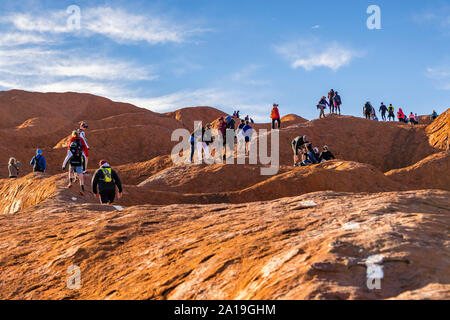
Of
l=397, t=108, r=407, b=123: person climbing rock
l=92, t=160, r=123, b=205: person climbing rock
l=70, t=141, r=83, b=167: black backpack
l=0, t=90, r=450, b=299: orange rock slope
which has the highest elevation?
l=397, t=108, r=407, b=123: person climbing rock

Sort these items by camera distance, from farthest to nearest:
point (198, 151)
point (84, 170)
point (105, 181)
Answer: point (198, 151), point (84, 170), point (105, 181)

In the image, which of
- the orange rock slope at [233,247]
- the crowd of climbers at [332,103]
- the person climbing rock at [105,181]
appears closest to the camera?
the orange rock slope at [233,247]

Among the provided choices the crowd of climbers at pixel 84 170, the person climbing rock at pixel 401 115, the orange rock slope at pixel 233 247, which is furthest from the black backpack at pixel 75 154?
the person climbing rock at pixel 401 115

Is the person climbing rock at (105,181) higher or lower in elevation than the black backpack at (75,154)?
lower

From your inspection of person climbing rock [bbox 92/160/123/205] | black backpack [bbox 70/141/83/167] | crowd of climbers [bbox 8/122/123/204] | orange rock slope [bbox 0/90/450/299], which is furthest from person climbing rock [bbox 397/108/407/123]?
person climbing rock [bbox 92/160/123/205]

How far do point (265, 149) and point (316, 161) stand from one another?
12.6ft

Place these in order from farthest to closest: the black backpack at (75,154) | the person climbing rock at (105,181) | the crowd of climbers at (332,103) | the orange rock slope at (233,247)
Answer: the crowd of climbers at (332,103) → the black backpack at (75,154) → the person climbing rock at (105,181) → the orange rock slope at (233,247)

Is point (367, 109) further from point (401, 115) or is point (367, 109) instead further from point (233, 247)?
point (233, 247)

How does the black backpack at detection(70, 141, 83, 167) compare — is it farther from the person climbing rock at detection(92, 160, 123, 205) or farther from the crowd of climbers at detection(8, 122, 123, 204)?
the person climbing rock at detection(92, 160, 123, 205)

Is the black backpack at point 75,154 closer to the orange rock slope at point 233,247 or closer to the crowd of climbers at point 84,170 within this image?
the crowd of climbers at point 84,170

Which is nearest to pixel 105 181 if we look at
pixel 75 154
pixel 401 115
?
pixel 75 154

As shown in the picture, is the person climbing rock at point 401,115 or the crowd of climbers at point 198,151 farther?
the person climbing rock at point 401,115

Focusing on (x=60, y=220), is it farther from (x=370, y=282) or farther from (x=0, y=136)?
(x=0, y=136)

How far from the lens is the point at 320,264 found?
415 centimetres
